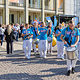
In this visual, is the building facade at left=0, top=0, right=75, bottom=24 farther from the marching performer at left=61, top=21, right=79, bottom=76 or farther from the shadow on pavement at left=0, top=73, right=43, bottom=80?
the shadow on pavement at left=0, top=73, right=43, bottom=80

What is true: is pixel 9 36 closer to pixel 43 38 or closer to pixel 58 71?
pixel 43 38

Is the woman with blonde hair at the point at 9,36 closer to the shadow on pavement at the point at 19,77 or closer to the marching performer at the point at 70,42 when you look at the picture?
the shadow on pavement at the point at 19,77

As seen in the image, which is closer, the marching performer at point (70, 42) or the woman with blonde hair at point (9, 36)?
the marching performer at point (70, 42)

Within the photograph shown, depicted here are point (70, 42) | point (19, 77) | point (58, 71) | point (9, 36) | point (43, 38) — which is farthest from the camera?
point (9, 36)

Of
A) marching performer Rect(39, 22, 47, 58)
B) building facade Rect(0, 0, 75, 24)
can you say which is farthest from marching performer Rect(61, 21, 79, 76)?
building facade Rect(0, 0, 75, 24)

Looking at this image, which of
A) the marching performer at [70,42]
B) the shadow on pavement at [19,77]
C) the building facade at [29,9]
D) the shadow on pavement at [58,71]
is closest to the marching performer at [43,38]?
the shadow on pavement at [58,71]

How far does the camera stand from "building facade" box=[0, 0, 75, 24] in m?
33.4

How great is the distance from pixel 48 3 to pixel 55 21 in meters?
18.5

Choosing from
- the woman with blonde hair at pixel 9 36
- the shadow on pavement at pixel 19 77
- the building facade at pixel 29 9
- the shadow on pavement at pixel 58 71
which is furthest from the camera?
the building facade at pixel 29 9

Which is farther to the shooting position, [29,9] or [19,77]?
[29,9]

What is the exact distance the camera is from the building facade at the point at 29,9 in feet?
110

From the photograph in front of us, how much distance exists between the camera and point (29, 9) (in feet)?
119

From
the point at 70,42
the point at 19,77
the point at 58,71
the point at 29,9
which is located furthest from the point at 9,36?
the point at 29,9

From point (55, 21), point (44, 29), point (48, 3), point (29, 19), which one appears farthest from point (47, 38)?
point (48, 3)
